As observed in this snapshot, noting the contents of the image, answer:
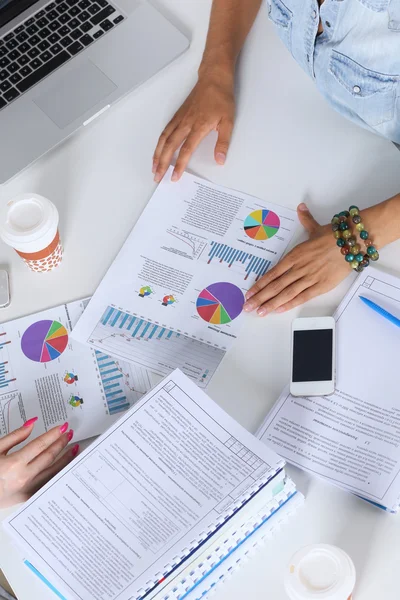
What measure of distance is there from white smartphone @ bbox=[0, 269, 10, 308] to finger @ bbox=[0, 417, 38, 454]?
0.21 m

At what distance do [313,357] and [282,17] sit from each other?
1.76 ft

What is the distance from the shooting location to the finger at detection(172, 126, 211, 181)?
118 cm

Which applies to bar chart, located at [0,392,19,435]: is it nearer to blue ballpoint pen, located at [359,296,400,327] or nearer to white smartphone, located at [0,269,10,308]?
white smartphone, located at [0,269,10,308]

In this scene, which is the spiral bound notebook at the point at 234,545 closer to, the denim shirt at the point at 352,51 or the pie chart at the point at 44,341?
the pie chart at the point at 44,341

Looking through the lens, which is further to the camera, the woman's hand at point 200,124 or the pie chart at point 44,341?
the woman's hand at point 200,124

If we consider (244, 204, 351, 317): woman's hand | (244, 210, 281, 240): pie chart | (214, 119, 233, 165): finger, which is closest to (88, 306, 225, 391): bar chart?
(244, 204, 351, 317): woman's hand

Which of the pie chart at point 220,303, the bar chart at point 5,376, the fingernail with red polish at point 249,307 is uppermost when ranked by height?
the fingernail with red polish at point 249,307

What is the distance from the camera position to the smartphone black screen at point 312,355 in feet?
3.26

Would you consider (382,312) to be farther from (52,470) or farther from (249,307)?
(52,470)

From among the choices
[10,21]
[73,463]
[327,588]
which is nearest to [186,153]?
[10,21]

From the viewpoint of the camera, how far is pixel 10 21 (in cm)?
129

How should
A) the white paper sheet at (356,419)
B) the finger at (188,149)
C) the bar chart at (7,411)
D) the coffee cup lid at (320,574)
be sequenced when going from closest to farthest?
the coffee cup lid at (320,574), the white paper sheet at (356,419), the bar chart at (7,411), the finger at (188,149)

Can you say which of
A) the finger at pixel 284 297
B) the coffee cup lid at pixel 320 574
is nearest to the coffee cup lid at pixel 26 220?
the finger at pixel 284 297

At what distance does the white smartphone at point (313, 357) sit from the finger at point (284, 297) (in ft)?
0.12
